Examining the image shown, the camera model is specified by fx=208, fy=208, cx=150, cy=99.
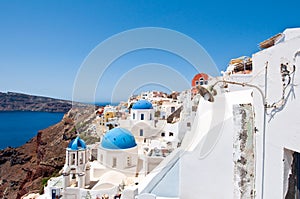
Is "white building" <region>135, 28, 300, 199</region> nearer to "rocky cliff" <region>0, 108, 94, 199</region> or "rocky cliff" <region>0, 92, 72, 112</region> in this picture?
"rocky cliff" <region>0, 108, 94, 199</region>

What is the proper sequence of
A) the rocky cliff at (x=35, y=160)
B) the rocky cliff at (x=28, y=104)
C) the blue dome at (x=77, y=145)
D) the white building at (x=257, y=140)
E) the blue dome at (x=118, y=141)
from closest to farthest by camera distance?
the white building at (x=257, y=140), the blue dome at (x=77, y=145), the blue dome at (x=118, y=141), the rocky cliff at (x=35, y=160), the rocky cliff at (x=28, y=104)

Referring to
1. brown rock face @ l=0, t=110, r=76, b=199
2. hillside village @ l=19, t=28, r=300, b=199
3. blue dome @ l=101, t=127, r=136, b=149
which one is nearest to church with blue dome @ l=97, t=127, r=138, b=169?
blue dome @ l=101, t=127, r=136, b=149

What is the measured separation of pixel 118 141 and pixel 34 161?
2142cm

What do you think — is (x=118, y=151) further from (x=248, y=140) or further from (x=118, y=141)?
(x=248, y=140)

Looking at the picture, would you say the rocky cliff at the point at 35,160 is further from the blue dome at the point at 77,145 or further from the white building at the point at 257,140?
the white building at the point at 257,140

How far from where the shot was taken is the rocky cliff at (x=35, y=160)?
2128 cm

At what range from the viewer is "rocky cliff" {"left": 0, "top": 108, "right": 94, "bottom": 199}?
2128cm

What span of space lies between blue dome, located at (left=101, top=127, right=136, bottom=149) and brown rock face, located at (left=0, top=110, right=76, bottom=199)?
38.8 feet

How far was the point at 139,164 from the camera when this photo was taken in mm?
11492

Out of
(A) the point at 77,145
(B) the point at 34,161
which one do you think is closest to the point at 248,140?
(A) the point at 77,145

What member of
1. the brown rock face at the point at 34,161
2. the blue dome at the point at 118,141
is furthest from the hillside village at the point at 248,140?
the brown rock face at the point at 34,161

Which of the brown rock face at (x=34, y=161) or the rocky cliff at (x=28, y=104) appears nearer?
the brown rock face at (x=34, y=161)

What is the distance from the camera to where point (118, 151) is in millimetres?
10812

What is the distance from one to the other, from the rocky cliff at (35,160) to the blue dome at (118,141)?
11868 mm
